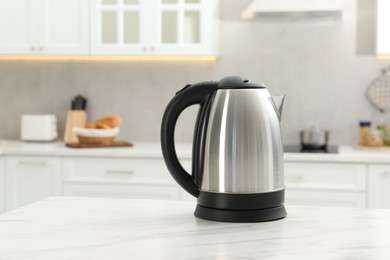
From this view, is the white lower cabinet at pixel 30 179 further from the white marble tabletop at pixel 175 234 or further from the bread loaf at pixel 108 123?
the white marble tabletop at pixel 175 234

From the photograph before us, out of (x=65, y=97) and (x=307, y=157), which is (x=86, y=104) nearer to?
(x=65, y=97)

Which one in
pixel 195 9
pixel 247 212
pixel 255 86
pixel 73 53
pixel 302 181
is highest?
pixel 195 9

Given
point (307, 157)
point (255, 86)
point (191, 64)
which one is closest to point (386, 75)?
point (307, 157)

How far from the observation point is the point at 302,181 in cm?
304

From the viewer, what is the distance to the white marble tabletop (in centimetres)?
100

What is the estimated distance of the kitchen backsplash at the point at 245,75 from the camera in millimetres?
3549

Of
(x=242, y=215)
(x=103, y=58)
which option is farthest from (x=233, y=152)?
(x=103, y=58)

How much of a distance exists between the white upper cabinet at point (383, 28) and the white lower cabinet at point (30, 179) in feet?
6.24

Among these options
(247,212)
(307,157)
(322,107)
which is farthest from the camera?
(322,107)

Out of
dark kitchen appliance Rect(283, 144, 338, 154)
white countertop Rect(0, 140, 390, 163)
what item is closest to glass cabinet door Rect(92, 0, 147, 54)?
white countertop Rect(0, 140, 390, 163)

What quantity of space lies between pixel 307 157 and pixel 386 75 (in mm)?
882

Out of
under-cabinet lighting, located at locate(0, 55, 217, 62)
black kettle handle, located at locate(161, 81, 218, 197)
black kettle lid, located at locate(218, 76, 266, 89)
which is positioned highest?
under-cabinet lighting, located at locate(0, 55, 217, 62)

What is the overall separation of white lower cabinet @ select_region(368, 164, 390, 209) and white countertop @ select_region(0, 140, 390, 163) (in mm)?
46

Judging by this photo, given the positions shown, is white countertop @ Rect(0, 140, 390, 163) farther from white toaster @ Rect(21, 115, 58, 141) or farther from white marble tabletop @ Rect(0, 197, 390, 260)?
white marble tabletop @ Rect(0, 197, 390, 260)
